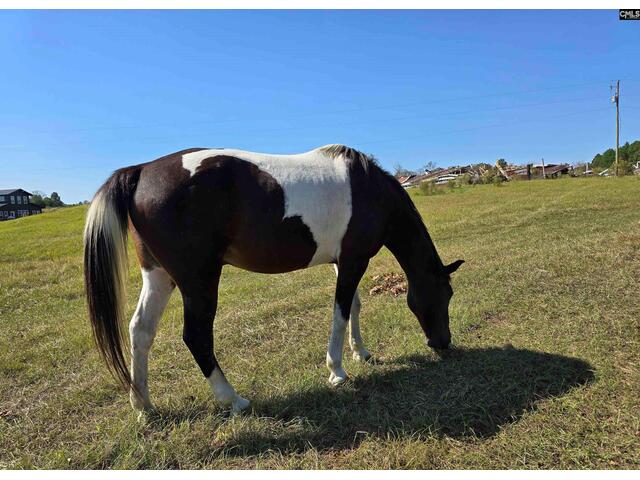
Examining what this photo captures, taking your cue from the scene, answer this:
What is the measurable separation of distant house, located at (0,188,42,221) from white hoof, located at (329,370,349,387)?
8321 cm

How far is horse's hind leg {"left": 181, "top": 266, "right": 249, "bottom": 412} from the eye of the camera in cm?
314

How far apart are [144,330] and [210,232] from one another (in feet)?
3.32

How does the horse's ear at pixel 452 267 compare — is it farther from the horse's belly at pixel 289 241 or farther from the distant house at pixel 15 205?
the distant house at pixel 15 205

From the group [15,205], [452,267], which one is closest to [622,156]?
[452,267]

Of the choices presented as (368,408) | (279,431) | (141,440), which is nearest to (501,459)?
(368,408)

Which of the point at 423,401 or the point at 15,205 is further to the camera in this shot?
the point at 15,205

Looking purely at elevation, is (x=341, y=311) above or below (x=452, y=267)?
below

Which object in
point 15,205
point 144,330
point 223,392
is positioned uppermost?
point 15,205

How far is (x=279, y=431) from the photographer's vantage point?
2949 millimetres

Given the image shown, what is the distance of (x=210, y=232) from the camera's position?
3086mm

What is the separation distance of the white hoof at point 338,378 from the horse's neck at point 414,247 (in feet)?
3.81

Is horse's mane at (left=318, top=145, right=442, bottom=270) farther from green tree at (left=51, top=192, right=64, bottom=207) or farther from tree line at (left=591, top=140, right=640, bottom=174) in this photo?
green tree at (left=51, top=192, right=64, bottom=207)

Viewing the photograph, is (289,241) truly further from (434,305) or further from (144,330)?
(434,305)

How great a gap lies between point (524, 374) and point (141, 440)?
305cm
